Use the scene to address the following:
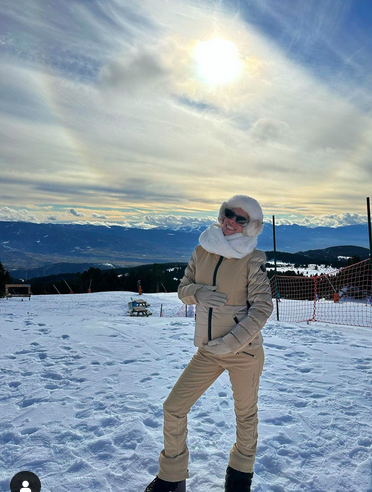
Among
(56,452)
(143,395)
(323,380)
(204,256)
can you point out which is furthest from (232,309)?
(323,380)

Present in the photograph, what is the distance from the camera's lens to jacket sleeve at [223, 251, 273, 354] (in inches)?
92.3

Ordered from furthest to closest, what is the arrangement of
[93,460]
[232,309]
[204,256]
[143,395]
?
[143,395] → [93,460] → [204,256] → [232,309]

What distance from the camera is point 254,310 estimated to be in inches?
93.0

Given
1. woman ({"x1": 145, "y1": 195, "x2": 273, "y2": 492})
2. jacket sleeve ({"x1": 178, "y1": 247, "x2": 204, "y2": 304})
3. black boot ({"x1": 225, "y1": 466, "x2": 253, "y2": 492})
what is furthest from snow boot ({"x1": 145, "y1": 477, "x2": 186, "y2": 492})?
jacket sleeve ({"x1": 178, "y1": 247, "x2": 204, "y2": 304})

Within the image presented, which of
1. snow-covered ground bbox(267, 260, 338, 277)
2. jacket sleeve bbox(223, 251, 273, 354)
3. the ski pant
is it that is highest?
snow-covered ground bbox(267, 260, 338, 277)

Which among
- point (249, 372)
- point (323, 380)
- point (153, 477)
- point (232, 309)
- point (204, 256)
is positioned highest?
point (204, 256)

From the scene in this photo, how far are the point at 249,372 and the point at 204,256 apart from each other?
94cm

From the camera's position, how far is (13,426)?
352 cm

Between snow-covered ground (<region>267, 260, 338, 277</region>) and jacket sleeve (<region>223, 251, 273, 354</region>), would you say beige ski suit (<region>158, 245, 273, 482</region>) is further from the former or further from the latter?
snow-covered ground (<region>267, 260, 338, 277</region>)

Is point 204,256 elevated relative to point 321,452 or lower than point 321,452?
elevated

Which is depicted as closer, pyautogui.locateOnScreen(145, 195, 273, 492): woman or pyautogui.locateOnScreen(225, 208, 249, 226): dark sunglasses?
pyautogui.locateOnScreen(145, 195, 273, 492): woman

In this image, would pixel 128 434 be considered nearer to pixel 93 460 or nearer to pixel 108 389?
pixel 93 460

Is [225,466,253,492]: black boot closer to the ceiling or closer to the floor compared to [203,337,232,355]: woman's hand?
closer to the floor

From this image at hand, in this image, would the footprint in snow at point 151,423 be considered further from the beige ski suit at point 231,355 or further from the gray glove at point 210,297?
the gray glove at point 210,297
